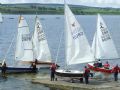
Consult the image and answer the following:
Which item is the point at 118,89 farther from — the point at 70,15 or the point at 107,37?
the point at 107,37

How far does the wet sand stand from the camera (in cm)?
4297

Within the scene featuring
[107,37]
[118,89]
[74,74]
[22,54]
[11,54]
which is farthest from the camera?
[11,54]

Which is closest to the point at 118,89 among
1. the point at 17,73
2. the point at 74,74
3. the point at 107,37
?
the point at 74,74

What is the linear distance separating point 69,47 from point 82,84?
4.32 metres

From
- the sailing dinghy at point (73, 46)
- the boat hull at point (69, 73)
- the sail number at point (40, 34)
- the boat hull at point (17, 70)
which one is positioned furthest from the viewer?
the sail number at point (40, 34)

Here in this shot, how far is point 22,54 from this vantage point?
5891 centimetres

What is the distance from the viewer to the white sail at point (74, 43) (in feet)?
152

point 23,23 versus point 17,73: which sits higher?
point 23,23

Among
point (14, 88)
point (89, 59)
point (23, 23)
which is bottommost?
point (14, 88)

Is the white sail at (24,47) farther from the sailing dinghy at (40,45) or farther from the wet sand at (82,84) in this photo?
the wet sand at (82,84)

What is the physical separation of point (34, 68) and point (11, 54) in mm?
27181

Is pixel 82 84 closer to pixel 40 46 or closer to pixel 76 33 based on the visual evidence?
pixel 76 33

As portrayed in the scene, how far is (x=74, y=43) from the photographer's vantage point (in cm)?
4675

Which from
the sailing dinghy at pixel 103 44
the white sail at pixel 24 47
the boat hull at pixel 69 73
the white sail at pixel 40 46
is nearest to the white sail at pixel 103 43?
the sailing dinghy at pixel 103 44
